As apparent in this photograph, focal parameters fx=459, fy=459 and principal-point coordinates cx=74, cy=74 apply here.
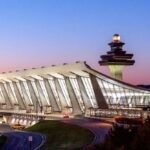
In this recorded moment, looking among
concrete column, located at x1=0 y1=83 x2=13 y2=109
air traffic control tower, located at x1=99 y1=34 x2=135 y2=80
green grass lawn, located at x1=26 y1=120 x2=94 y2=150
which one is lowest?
green grass lawn, located at x1=26 y1=120 x2=94 y2=150

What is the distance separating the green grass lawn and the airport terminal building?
3014 centimetres

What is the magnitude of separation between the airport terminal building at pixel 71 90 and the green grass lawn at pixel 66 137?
98.9ft

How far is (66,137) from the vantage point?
55094 millimetres

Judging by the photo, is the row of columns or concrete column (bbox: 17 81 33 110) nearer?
the row of columns

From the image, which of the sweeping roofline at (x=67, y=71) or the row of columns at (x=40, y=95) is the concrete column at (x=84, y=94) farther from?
the sweeping roofline at (x=67, y=71)

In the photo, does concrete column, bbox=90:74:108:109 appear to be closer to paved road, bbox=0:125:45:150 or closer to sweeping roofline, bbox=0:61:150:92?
sweeping roofline, bbox=0:61:150:92

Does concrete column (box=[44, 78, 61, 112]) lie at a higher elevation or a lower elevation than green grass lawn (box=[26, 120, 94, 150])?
higher

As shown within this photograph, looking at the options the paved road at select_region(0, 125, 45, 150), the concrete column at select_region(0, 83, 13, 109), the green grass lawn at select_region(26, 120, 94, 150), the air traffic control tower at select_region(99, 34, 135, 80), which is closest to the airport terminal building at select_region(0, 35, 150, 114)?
the concrete column at select_region(0, 83, 13, 109)

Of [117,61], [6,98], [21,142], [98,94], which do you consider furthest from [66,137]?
[117,61]

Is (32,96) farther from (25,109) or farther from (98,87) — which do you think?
(98,87)

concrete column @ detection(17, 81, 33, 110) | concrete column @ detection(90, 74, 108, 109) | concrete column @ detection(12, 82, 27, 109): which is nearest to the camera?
concrete column @ detection(90, 74, 108, 109)

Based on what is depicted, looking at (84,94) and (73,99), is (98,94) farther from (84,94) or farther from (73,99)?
(73,99)

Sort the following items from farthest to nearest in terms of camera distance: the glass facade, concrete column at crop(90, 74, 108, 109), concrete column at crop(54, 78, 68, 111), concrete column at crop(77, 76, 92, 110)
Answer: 1. concrete column at crop(54, 78, 68, 111)
2. concrete column at crop(77, 76, 92, 110)
3. concrete column at crop(90, 74, 108, 109)
4. the glass facade

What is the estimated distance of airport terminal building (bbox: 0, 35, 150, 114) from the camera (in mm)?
98875
